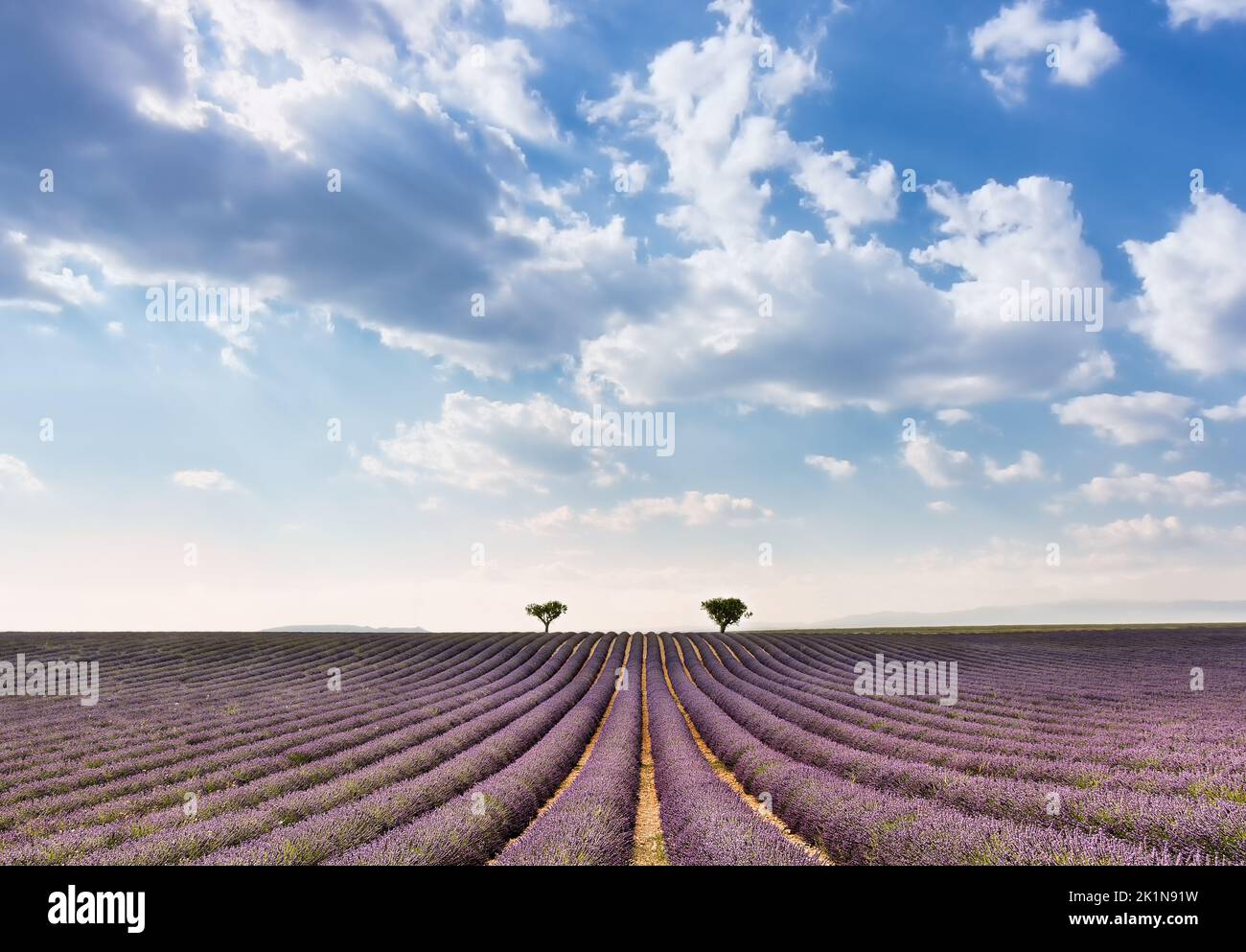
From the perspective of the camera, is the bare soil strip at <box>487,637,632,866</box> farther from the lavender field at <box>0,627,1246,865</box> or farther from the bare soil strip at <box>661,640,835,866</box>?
the bare soil strip at <box>661,640,835,866</box>

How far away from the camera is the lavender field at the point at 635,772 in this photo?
14.5ft

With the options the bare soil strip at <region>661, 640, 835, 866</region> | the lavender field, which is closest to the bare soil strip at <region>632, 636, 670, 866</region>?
the lavender field

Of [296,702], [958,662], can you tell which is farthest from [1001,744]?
[958,662]

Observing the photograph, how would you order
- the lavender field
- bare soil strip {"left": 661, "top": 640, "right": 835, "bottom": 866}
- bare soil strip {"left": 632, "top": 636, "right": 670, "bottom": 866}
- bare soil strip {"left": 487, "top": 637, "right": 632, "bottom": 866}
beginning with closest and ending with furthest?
the lavender field → bare soil strip {"left": 661, "top": 640, "right": 835, "bottom": 866} → bare soil strip {"left": 632, "top": 636, "right": 670, "bottom": 866} → bare soil strip {"left": 487, "top": 637, "right": 632, "bottom": 866}

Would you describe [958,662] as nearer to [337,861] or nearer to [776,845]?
[776,845]

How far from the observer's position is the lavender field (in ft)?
14.5

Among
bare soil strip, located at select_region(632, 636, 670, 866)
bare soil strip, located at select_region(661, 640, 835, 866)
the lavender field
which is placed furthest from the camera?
bare soil strip, located at select_region(632, 636, 670, 866)

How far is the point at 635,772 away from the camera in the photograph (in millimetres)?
8281

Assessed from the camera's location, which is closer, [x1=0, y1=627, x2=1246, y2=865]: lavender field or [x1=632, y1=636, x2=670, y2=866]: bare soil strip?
[x1=0, y1=627, x2=1246, y2=865]: lavender field

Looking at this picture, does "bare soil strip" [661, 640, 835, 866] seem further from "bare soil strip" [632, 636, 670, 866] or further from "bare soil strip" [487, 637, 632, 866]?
"bare soil strip" [487, 637, 632, 866]

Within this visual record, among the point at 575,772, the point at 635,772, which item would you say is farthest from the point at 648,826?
the point at 575,772
